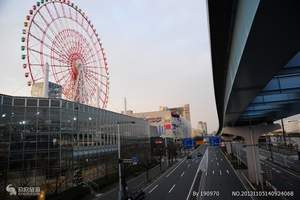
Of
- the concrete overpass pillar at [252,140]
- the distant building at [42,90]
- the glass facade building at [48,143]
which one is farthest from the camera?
the distant building at [42,90]

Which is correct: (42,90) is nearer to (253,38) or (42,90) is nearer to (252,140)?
(252,140)

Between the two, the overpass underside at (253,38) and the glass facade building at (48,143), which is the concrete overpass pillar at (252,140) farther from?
the overpass underside at (253,38)

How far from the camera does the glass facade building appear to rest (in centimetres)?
2328

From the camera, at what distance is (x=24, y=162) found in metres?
23.9

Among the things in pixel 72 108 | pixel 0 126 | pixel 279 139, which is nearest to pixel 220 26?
pixel 0 126

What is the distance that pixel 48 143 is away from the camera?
26.5 m

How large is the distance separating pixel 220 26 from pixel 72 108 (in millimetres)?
28242

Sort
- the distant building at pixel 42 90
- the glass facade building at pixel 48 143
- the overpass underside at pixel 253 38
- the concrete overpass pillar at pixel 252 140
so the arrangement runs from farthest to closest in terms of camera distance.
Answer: the distant building at pixel 42 90
the concrete overpass pillar at pixel 252 140
the glass facade building at pixel 48 143
the overpass underside at pixel 253 38

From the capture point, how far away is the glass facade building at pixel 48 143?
23.3m

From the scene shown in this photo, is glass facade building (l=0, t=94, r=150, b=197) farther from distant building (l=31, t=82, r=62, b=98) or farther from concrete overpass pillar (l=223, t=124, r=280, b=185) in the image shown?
concrete overpass pillar (l=223, t=124, r=280, b=185)

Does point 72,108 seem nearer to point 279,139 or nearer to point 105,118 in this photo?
point 105,118

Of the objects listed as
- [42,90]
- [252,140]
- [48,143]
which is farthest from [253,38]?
[252,140]

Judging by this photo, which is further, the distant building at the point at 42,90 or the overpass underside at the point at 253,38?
the distant building at the point at 42,90

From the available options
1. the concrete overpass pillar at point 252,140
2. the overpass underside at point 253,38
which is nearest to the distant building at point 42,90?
the overpass underside at point 253,38
